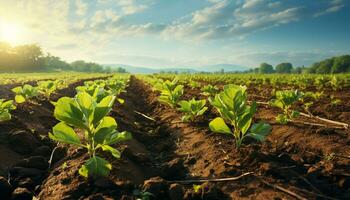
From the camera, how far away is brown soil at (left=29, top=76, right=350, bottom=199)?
2.41 metres

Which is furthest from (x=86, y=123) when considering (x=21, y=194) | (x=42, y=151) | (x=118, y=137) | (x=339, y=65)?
(x=339, y=65)

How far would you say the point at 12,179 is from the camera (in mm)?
2951

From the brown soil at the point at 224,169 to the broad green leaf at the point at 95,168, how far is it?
0.06 meters

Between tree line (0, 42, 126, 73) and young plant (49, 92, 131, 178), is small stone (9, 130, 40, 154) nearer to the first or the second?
young plant (49, 92, 131, 178)

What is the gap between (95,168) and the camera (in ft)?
8.43

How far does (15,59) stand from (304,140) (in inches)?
2649

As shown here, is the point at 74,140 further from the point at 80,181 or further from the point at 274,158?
the point at 274,158

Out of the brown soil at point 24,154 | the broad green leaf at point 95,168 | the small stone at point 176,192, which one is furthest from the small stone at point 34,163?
the small stone at point 176,192

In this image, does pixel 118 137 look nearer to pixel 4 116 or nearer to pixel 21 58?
pixel 4 116

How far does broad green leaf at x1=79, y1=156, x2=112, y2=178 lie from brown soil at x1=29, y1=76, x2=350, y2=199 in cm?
6

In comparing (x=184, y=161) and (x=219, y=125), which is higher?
(x=219, y=125)

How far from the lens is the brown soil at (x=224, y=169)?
2.41 meters

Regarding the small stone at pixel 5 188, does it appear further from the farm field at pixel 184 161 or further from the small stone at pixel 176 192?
the small stone at pixel 176 192

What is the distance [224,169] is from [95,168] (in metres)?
1.08
